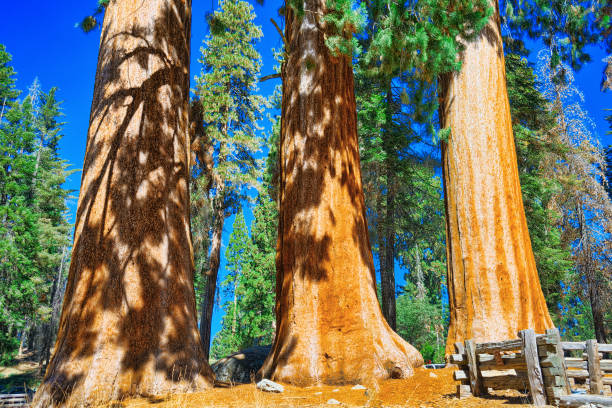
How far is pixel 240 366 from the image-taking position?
11.0 meters

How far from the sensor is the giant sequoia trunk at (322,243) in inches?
204

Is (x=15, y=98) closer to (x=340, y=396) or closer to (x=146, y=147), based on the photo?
(x=146, y=147)

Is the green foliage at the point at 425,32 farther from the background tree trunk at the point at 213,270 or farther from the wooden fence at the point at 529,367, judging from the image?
the background tree trunk at the point at 213,270

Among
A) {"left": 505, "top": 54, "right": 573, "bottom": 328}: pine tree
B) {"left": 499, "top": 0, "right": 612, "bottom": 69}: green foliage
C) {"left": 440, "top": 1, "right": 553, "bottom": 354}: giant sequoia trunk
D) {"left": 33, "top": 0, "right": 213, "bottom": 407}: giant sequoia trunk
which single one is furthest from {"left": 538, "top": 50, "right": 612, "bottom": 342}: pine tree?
{"left": 33, "top": 0, "right": 213, "bottom": 407}: giant sequoia trunk

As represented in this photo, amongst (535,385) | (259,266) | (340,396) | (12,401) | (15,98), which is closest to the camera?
(535,385)

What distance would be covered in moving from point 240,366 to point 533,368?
8.55 meters

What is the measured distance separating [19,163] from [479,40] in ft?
97.7

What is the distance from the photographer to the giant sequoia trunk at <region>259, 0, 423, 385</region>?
5.19 meters

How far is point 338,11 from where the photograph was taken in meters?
6.02

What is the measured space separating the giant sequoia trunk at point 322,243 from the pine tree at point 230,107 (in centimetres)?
1041

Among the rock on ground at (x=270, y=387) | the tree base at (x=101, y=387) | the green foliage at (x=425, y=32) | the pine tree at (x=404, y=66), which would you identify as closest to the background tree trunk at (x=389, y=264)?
the pine tree at (x=404, y=66)

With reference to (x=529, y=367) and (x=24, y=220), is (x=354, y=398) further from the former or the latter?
(x=24, y=220)

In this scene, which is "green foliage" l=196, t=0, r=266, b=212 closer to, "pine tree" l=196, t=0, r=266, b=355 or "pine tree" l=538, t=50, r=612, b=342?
"pine tree" l=196, t=0, r=266, b=355

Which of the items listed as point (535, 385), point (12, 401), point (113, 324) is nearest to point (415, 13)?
point (535, 385)
